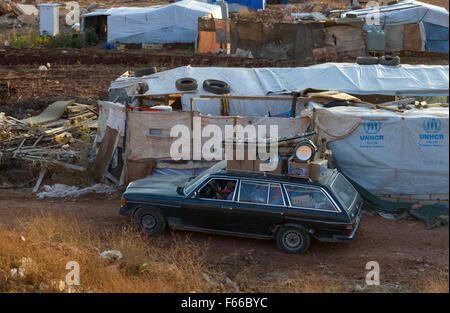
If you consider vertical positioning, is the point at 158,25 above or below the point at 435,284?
above

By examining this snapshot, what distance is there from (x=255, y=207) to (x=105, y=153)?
5.37 meters

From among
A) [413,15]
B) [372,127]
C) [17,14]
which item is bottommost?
[372,127]

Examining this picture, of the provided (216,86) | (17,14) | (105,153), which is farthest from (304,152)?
(17,14)

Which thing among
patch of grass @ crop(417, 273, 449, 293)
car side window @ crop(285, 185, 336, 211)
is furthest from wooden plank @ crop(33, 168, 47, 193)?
patch of grass @ crop(417, 273, 449, 293)

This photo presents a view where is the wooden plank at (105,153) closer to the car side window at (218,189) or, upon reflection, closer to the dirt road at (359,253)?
the dirt road at (359,253)

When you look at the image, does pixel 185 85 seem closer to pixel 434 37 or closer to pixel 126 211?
pixel 126 211

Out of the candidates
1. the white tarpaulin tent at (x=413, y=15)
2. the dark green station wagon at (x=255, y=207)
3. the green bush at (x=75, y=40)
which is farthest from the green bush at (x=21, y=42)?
the dark green station wagon at (x=255, y=207)

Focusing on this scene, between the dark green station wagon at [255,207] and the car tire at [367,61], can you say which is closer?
the dark green station wagon at [255,207]

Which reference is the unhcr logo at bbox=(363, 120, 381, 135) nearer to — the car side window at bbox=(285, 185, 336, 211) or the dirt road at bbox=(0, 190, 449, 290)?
the dirt road at bbox=(0, 190, 449, 290)

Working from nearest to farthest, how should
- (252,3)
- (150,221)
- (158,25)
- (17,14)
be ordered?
(150,221) → (158,25) → (252,3) → (17,14)

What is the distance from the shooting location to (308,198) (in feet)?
27.8

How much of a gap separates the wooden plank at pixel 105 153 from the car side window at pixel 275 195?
16.7 feet

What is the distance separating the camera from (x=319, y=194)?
8406 mm

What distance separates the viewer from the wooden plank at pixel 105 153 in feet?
41.5
